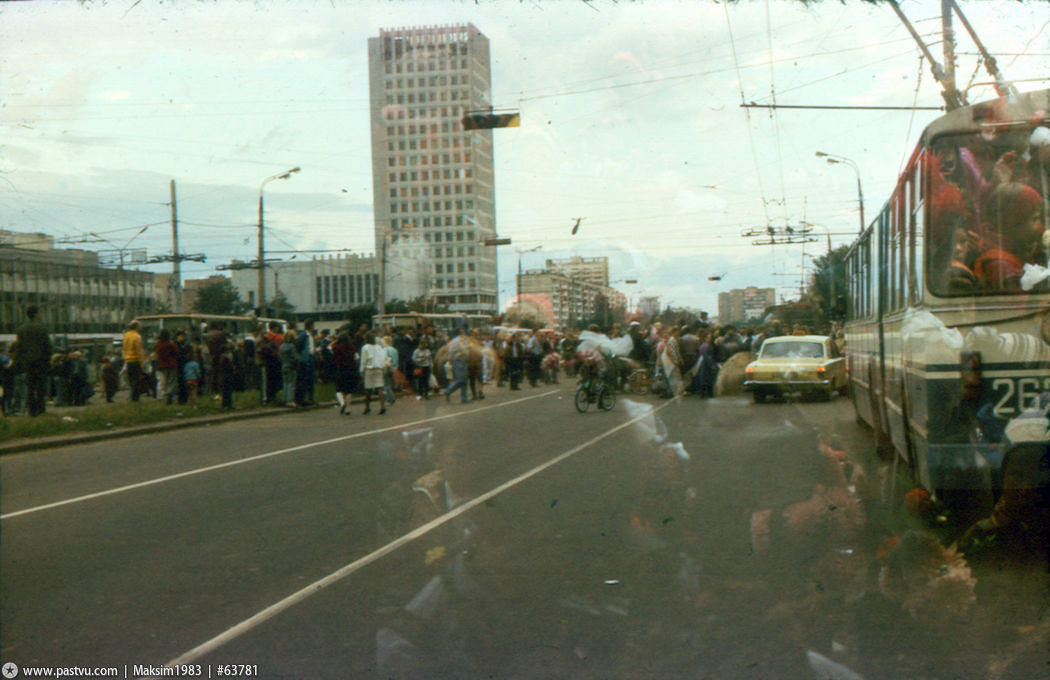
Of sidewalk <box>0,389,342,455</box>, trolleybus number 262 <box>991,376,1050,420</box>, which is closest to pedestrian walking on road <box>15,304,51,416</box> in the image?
sidewalk <box>0,389,342,455</box>

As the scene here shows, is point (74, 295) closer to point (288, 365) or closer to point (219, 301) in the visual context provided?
point (219, 301)

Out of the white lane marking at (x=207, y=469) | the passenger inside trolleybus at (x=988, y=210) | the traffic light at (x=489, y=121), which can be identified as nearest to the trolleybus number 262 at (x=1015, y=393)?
the passenger inside trolleybus at (x=988, y=210)

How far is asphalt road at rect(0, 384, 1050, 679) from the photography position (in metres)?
4.17

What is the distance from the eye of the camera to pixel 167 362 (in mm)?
20375

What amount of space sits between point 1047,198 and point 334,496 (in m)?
6.16

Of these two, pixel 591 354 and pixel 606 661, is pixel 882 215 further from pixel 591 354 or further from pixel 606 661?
pixel 591 354

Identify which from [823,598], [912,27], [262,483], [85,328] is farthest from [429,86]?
[85,328]

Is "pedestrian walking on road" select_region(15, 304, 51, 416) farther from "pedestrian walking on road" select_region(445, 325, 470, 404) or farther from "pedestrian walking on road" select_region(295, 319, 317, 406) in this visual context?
"pedestrian walking on road" select_region(445, 325, 470, 404)

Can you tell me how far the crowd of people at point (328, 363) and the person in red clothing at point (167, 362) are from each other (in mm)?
27

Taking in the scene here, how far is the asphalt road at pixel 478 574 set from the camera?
417 cm

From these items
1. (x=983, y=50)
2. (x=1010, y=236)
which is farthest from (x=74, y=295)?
(x=1010, y=236)

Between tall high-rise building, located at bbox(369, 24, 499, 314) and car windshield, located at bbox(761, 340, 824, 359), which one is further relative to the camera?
car windshield, located at bbox(761, 340, 824, 359)

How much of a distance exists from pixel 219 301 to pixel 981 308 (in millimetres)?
99727

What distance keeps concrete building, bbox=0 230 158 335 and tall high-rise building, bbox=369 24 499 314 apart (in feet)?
77.4
